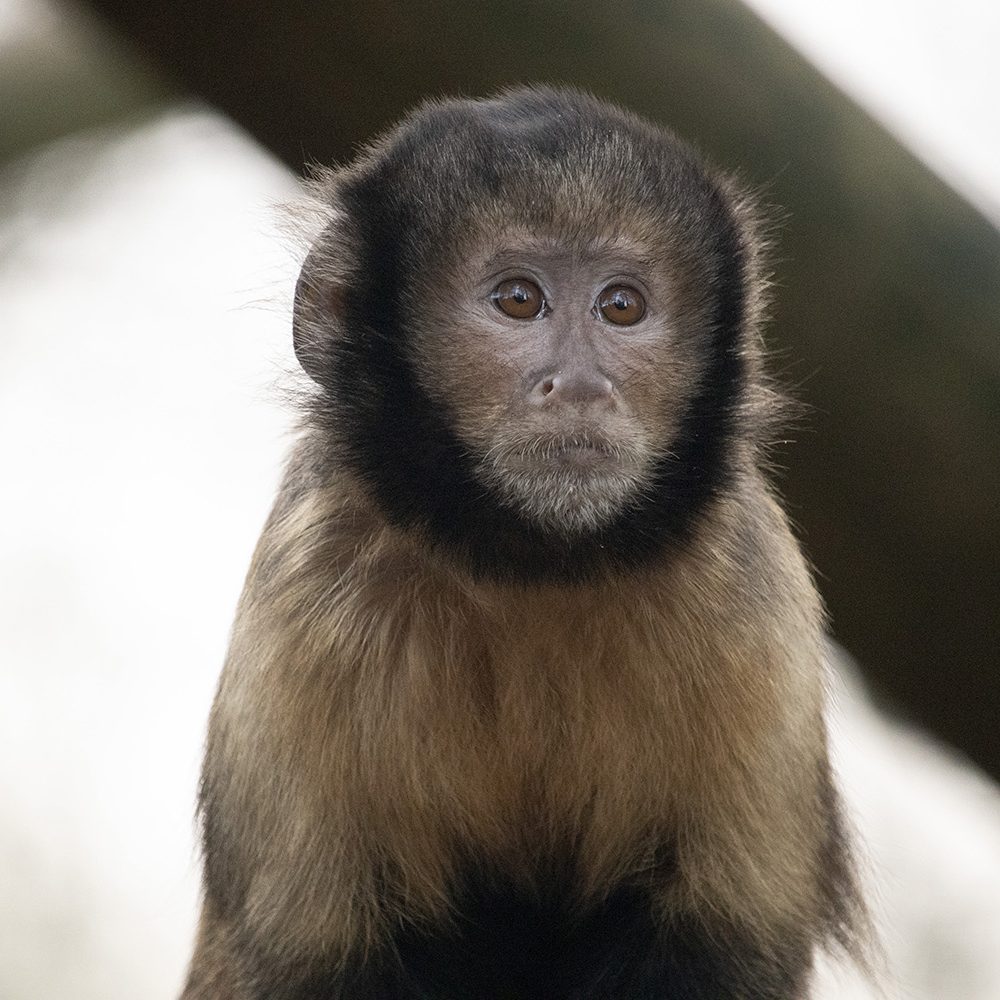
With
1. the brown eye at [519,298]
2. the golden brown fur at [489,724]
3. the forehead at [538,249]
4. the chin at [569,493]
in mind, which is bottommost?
the golden brown fur at [489,724]

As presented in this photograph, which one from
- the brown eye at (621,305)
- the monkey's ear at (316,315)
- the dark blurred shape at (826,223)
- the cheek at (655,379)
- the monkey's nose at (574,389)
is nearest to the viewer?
the dark blurred shape at (826,223)

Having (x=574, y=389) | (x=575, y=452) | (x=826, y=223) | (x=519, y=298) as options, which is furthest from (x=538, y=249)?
(x=826, y=223)

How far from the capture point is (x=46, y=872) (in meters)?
8.16

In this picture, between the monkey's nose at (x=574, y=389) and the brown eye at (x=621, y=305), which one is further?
the brown eye at (x=621, y=305)

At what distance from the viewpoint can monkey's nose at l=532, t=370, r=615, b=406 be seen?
3.34m

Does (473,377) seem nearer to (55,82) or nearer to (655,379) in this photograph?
(655,379)

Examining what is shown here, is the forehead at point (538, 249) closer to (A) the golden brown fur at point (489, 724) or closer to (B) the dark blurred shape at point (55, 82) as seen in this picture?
(A) the golden brown fur at point (489, 724)

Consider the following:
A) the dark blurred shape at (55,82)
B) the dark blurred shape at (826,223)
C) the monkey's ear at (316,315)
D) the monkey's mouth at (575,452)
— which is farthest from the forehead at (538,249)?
the dark blurred shape at (55,82)

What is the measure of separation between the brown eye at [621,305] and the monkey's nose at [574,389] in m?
0.32

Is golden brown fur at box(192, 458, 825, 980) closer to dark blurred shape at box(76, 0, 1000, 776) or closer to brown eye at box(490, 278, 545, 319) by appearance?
brown eye at box(490, 278, 545, 319)

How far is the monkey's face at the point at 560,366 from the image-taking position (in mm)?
3381

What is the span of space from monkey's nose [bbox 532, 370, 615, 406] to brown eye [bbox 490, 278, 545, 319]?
10.9 inches

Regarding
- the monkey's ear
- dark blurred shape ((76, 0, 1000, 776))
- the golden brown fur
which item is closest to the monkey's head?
the monkey's ear

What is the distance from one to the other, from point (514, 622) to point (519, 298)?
32.3 inches
